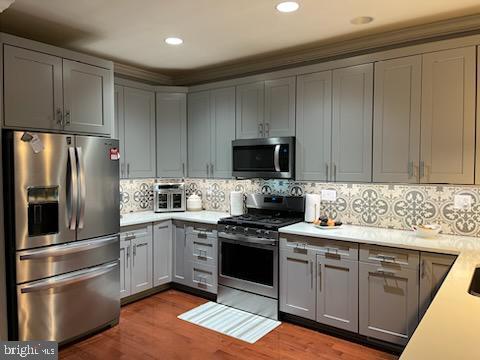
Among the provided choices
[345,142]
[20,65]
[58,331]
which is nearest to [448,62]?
[345,142]

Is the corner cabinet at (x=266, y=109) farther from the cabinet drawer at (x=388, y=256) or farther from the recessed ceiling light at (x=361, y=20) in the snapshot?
the cabinet drawer at (x=388, y=256)

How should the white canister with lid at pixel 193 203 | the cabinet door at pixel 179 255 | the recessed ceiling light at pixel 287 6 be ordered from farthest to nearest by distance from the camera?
the white canister with lid at pixel 193 203 < the cabinet door at pixel 179 255 < the recessed ceiling light at pixel 287 6

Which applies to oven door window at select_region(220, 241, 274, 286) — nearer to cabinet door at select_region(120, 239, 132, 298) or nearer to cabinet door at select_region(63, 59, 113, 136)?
cabinet door at select_region(120, 239, 132, 298)

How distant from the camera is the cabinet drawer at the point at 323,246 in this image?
3.08 metres

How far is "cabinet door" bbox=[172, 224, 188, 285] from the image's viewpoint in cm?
425

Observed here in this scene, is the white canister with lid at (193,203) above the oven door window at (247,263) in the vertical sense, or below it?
above

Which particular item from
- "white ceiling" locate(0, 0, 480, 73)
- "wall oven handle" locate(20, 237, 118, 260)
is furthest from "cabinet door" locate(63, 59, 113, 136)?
"wall oven handle" locate(20, 237, 118, 260)

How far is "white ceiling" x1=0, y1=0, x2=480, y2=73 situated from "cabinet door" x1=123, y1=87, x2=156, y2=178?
0.66 m

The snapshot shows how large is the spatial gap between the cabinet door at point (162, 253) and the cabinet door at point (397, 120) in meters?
2.34

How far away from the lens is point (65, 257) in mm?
3008

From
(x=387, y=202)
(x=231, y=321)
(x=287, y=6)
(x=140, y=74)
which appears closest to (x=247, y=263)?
(x=231, y=321)

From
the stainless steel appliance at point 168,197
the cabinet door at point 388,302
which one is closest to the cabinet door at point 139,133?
the stainless steel appliance at point 168,197

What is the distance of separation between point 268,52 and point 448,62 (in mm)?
1656

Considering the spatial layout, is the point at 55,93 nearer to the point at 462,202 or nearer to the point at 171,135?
the point at 171,135
